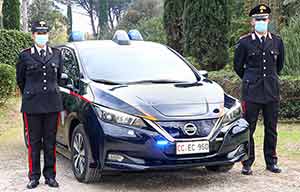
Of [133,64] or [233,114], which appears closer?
[233,114]

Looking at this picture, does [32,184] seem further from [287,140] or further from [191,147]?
[287,140]

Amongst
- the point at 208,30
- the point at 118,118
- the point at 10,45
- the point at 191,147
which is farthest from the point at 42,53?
the point at 10,45

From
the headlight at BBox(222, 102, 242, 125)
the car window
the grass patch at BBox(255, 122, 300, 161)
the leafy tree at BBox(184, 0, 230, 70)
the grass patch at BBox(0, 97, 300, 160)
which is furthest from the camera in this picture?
the leafy tree at BBox(184, 0, 230, 70)

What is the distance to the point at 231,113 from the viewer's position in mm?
6426

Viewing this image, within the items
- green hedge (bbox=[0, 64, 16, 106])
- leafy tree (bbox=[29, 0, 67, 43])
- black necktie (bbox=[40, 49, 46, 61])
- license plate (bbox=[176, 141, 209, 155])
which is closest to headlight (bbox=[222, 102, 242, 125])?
license plate (bbox=[176, 141, 209, 155])

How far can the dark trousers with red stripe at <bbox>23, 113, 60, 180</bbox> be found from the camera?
21.1 ft

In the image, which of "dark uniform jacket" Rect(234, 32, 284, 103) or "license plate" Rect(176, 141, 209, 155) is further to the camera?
"dark uniform jacket" Rect(234, 32, 284, 103)

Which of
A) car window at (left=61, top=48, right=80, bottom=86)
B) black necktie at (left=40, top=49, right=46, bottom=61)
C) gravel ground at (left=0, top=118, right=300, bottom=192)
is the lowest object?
gravel ground at (left=0, top=118, right=300, bottom=192)

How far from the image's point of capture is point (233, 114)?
646cm

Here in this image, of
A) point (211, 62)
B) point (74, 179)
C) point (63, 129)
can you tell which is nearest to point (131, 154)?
point (74, 179)

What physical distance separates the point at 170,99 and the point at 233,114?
2.44 ft

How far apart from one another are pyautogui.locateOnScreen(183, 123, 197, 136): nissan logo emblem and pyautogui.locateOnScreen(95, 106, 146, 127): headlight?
1.39 feet

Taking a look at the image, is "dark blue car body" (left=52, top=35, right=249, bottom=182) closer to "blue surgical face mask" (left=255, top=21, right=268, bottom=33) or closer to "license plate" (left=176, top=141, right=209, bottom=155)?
"license plate" (left=176, top=141, right=209, bottom=155)

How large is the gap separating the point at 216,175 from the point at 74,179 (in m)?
1.68
